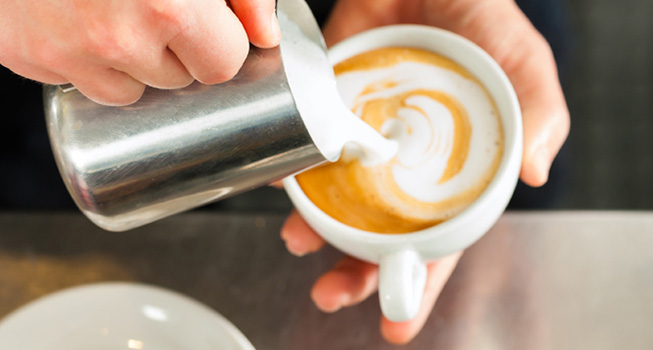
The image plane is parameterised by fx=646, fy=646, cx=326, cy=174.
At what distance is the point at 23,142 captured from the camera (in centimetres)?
91

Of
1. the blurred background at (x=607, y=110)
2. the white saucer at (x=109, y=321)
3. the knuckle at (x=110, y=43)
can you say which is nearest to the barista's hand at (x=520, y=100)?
the white saucer at (x=109, y=321)

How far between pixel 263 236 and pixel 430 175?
280 mm

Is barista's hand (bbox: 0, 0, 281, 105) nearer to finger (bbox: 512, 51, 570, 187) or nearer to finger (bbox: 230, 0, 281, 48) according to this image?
finger (bbox: 230, 0, 281, 48)

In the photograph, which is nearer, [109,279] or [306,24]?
[306,24]

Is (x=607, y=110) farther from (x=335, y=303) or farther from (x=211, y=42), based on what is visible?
(x=211, y=42)

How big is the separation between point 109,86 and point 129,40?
48mm

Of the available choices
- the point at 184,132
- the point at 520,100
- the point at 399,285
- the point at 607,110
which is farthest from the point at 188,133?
the point at 607,110

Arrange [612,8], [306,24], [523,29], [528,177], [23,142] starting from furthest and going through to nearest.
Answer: [612,8], [23,142], [523,29], [528,177], [306,24]

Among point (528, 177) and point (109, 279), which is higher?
point (528, 177)

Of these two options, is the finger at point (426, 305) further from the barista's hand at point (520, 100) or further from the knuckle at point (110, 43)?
the knuckle at point (110, 43)

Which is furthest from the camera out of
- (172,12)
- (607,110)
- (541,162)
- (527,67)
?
(607,110)

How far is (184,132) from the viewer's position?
45 cm

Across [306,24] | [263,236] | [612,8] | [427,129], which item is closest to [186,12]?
[306,24]

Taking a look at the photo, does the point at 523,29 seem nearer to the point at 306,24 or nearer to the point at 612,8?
the point at 306,24
